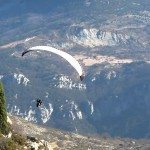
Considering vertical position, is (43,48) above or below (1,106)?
above

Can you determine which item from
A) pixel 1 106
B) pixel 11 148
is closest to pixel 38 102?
pixel 11 148

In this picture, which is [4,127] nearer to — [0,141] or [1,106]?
[1,106]

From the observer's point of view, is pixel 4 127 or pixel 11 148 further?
pixel 4 127

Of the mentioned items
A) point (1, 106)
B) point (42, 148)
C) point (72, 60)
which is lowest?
point (42, 148)

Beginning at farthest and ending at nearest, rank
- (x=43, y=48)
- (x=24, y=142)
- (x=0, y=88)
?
1. (x=0, y=88)
2. (x=24, y=142)
3. (x=43, y=48)

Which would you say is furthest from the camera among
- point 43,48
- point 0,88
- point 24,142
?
point 0,88

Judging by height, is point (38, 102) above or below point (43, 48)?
below

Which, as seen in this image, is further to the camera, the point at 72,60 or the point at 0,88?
the point at 0,88

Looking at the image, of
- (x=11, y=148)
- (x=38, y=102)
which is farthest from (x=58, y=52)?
(x=11, y=148)

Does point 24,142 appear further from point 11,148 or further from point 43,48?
point 43,48
